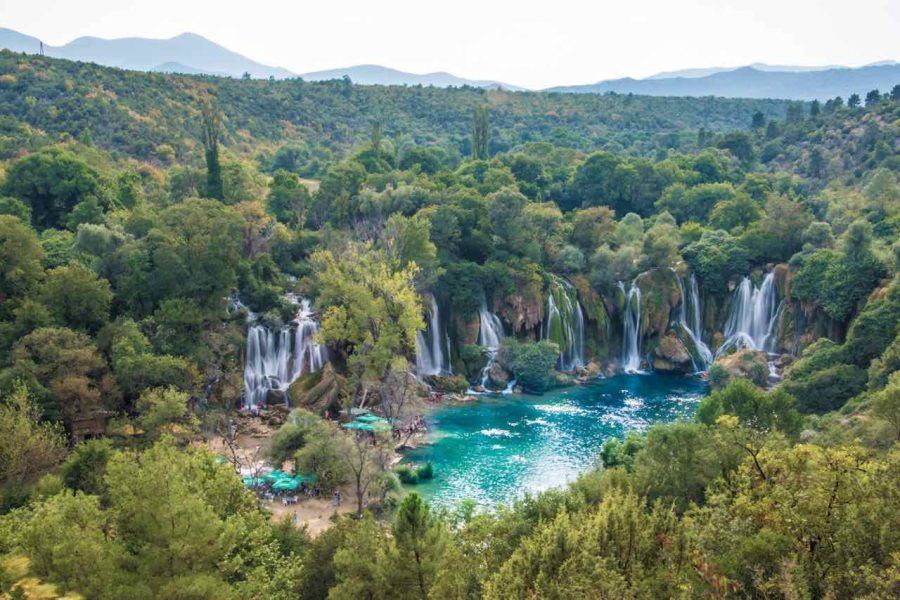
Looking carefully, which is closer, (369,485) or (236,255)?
(369,485)

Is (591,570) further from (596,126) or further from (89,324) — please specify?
(596,126)

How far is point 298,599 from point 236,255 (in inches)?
1046

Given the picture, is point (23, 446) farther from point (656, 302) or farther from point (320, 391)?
point (656, 302)

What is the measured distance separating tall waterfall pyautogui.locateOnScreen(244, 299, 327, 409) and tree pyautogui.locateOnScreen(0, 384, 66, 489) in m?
13.9

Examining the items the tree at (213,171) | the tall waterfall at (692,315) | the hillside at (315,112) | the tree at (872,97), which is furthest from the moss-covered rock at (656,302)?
the tree at (872,97)

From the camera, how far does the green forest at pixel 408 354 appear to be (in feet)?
50.9

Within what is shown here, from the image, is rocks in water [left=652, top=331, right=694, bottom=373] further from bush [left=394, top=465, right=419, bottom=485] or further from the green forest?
bush [left=394, top=465, right=419, bottom=485]

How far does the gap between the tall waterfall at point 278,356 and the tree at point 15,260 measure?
12464 millimetres

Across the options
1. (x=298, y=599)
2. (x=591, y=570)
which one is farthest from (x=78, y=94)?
(x=591, y=570)

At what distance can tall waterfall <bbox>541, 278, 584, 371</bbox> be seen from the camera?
53.0m

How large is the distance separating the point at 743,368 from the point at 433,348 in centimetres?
2218

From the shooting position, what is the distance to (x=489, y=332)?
51938 mm

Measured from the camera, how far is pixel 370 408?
42469mm

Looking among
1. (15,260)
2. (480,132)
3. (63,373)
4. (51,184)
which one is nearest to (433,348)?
(63,373)
